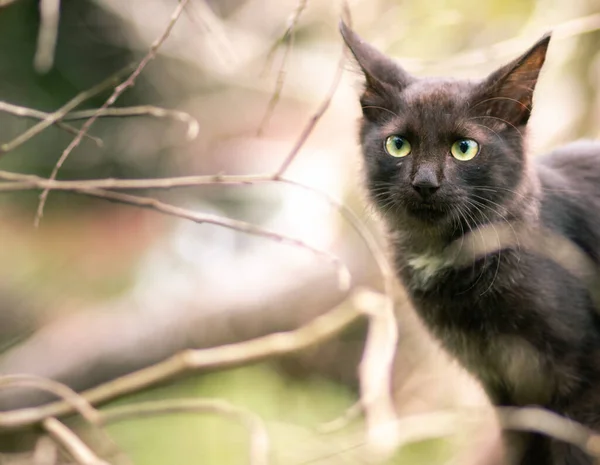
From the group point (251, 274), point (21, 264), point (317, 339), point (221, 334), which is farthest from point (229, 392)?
point (21, 264)

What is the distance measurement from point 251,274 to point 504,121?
2.77 metres

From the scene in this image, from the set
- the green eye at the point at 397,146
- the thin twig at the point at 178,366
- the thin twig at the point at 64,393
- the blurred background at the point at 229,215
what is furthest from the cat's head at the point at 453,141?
the thin twig at the point at 64,393

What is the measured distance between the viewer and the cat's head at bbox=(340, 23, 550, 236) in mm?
2285

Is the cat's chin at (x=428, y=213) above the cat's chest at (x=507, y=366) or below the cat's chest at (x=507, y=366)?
above

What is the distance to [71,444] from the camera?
2438mm

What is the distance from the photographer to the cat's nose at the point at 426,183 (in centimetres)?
223

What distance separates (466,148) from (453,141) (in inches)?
1.9

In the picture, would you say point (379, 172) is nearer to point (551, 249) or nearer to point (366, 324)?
point (551, 249)

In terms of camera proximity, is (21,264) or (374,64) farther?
(21,264)

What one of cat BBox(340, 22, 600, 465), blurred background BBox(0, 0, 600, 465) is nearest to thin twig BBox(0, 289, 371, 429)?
blurred background BBox(0, 0, 600, 465)

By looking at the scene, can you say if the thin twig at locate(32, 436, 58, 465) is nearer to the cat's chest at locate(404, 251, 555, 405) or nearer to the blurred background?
the blurred background

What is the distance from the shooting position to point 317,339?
10.2 feet

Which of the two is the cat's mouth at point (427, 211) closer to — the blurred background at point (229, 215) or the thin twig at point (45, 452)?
the blurred background at point (229, 215)

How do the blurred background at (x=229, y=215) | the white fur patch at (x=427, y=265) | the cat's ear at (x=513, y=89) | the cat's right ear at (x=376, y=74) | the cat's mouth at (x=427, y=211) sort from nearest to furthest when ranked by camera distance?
the cat's ear at (x=513, y=89), the cat's mouth at (x=427, y=211), the cat's right ear at (x=376, y=74), the white fur patch at (x=427, y=265), the blurred background at (x=229, y=215)
